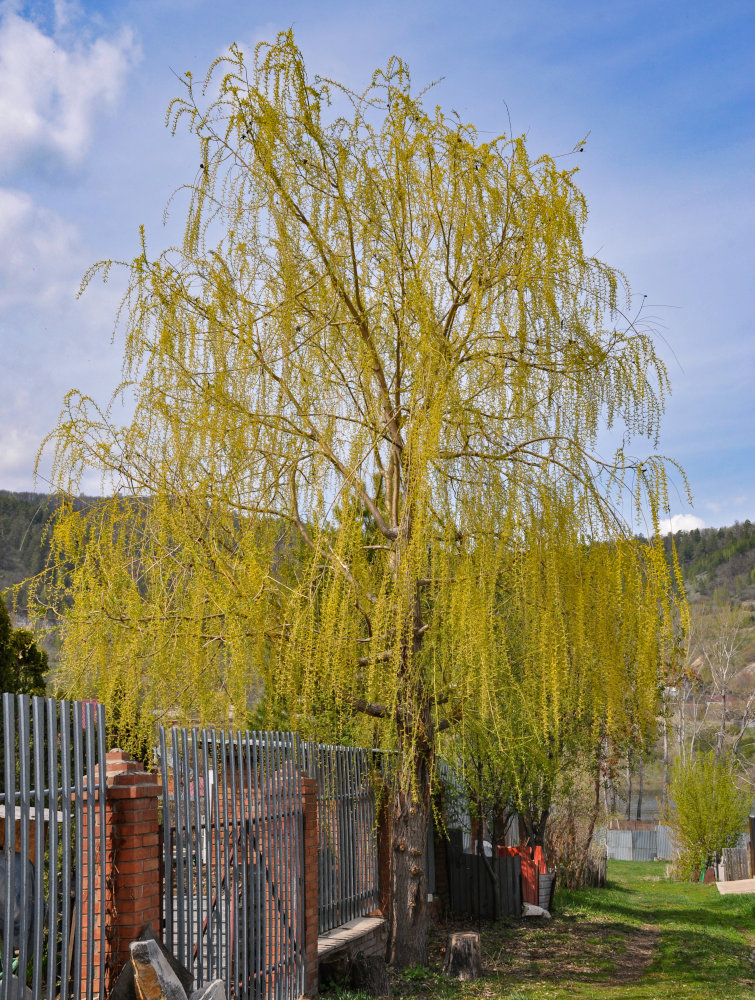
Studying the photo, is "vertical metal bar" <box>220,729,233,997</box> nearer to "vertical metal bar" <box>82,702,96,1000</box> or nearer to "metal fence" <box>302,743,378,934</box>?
"vertical metal bar" <box>82,702,96,1000</box>

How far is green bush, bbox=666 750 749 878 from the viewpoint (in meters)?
21.4

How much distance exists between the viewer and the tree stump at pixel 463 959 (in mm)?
8062

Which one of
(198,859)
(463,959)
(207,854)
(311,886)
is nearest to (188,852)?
(198,859)

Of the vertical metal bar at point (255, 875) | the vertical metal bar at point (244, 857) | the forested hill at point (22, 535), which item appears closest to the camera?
the vertical metal bar at point (244, 857)

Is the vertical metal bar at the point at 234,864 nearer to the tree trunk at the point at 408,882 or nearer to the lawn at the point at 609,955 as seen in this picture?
Answer: the lawn at the point at 609,955

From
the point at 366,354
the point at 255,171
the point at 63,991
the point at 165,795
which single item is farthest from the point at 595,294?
the point at 63,991

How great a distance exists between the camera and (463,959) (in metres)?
8.13

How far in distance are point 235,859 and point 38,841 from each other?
2.36 meters

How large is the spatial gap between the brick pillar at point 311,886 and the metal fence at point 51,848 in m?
3.02

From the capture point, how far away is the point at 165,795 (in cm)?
475

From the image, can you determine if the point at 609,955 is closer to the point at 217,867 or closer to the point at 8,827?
the point at 217,867

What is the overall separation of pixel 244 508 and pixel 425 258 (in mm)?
2709

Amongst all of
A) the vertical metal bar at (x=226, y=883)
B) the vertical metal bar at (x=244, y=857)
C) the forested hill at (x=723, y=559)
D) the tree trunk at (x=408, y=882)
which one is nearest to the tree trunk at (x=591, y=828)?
the tree trunk at (x=408, y=882)

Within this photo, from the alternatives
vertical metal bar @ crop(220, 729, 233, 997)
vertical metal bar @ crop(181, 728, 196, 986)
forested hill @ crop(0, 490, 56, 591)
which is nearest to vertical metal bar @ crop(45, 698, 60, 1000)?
vertical metal bar @ crop(181, 728, 196, 986)
